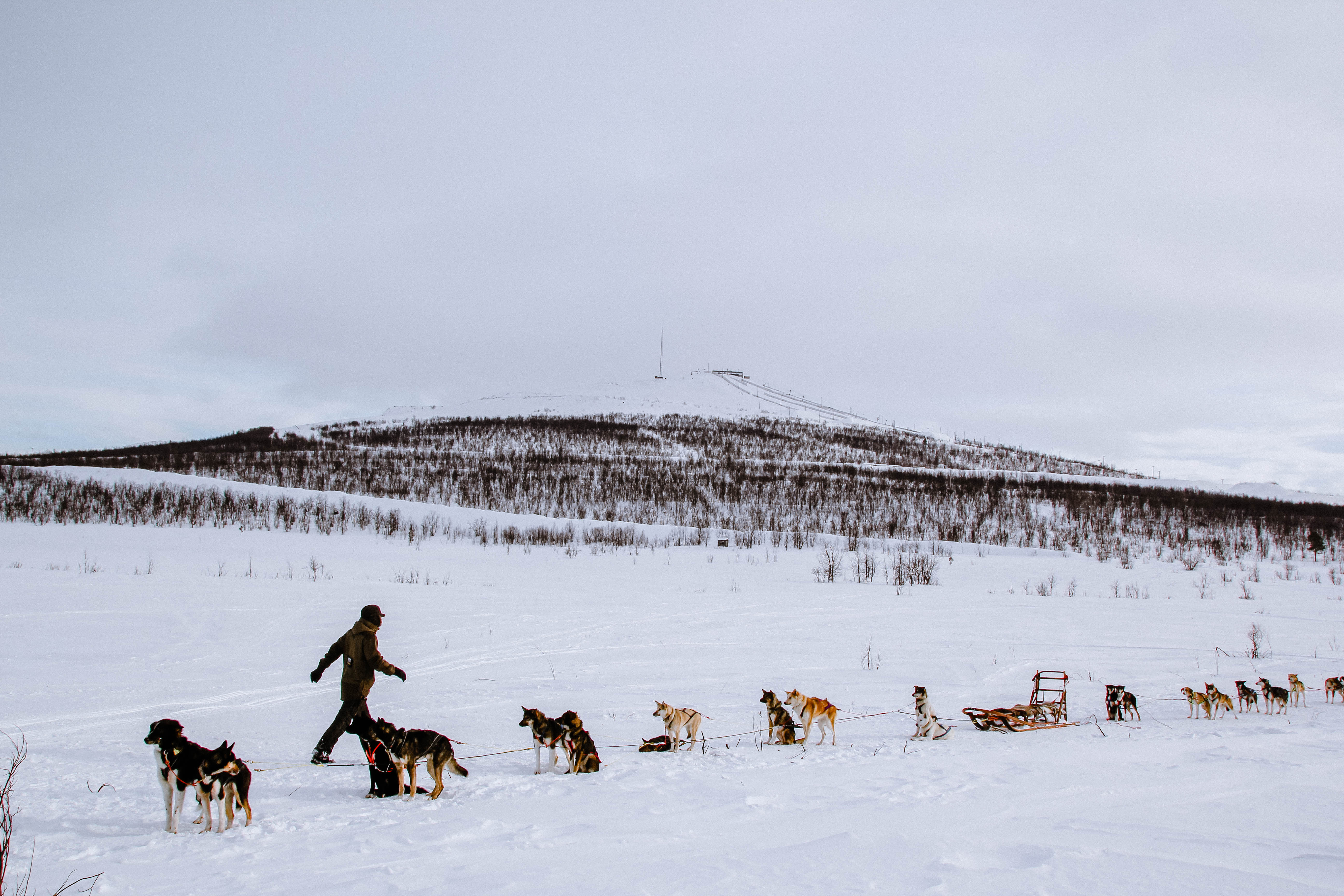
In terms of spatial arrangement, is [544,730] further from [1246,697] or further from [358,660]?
[1246,697]

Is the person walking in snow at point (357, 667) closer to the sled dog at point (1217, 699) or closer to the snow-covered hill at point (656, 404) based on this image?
the sled dog at point (1217, 699)

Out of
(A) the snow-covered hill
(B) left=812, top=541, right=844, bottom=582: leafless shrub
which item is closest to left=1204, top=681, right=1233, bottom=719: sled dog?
(B) left=812, top=541, right=844, bottom=582: leafless shrub

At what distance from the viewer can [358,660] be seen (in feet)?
16.6

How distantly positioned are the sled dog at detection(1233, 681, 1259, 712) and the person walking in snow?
26.0 feet

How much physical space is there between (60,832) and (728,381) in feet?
255

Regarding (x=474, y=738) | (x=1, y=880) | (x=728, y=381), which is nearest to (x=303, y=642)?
(x=474, y=738)

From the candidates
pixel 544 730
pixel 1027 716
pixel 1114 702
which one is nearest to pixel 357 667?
pixel 544 730

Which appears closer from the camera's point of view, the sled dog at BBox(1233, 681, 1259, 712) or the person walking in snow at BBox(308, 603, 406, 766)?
the person walking in snow at BBox(308, 603, 406, 766)

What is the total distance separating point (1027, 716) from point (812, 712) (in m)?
2.28

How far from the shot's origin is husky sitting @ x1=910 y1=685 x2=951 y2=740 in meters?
5.99

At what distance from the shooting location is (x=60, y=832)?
3932 mm

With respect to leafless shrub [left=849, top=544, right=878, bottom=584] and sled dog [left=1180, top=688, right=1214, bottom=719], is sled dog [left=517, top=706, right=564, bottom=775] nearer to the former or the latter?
sled dog [left=1180, top=688, right=1214, bottom=719]

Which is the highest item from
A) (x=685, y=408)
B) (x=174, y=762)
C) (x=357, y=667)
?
(x=685, y=408)

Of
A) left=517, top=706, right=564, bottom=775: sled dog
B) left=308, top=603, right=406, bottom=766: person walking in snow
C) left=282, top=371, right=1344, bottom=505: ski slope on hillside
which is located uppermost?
left=282, top=371, right=1344, bottom=505: ski slope on hillside
